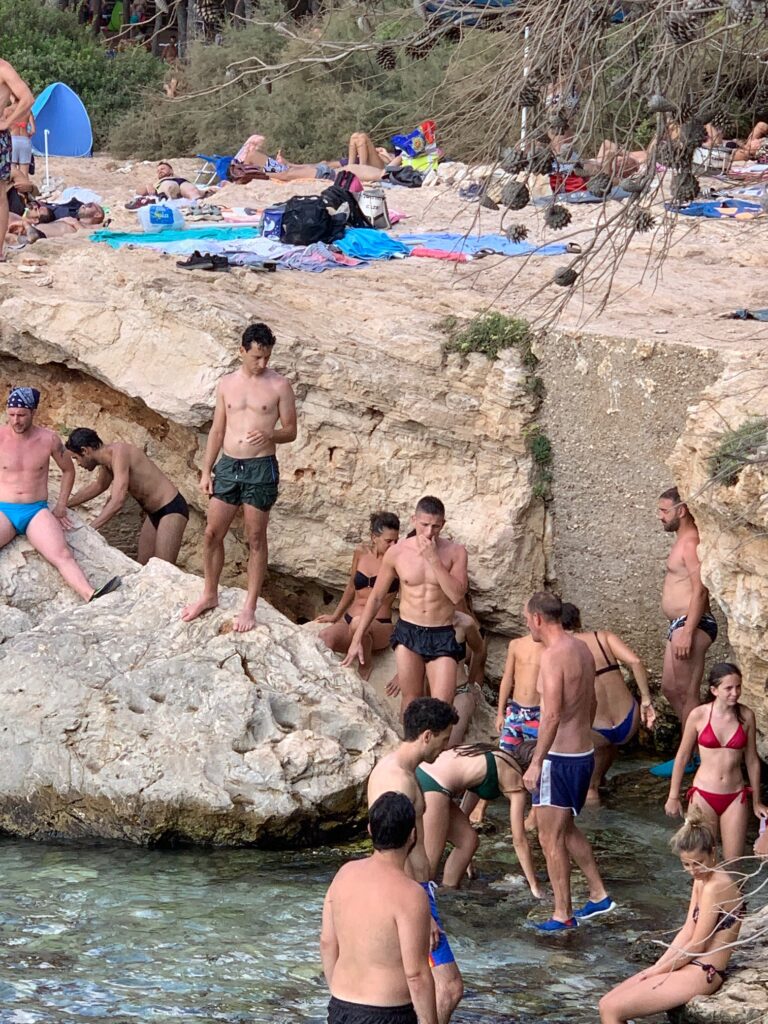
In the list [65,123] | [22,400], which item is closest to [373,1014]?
[22,400]

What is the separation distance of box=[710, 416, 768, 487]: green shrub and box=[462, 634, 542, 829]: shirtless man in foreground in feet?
4.84

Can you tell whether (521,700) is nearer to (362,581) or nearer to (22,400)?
(362,581)

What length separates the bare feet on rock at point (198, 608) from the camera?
31.0 ft

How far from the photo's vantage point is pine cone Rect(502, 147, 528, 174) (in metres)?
5.95

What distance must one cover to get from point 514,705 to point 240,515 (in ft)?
11.3

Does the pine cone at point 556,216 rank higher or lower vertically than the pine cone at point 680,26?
lower

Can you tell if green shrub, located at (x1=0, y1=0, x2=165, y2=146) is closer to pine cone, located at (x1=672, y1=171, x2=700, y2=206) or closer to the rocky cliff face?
the rocky cliff face

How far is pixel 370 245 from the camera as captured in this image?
1316cm

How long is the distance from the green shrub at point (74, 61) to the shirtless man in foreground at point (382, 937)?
1930 centimetres

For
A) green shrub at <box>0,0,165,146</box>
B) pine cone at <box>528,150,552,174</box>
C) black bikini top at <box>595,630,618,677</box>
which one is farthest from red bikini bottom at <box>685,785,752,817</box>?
green shrub at <box>0,0,165,146</box>

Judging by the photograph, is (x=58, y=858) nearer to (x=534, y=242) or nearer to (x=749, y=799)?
(x=749, y=799)

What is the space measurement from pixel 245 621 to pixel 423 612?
1.20m

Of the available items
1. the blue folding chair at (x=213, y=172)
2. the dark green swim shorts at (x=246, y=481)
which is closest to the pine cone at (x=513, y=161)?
the dark green swim shorts at (x=246, y=481)

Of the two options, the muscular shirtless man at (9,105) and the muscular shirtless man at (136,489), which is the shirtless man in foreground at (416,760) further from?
the muscular shirtless man at (9,105)
